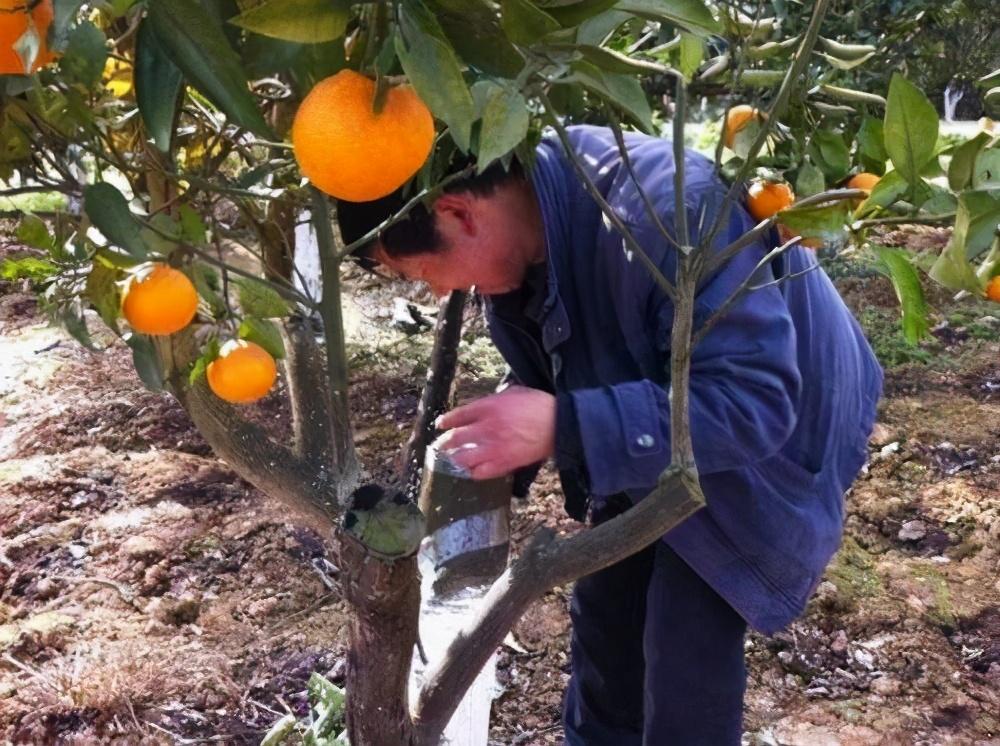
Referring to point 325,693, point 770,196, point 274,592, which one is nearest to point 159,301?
point 770,196

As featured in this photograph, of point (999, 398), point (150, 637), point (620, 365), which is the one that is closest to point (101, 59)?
point (620, 365)

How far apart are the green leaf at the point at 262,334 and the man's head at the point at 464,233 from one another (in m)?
0.15

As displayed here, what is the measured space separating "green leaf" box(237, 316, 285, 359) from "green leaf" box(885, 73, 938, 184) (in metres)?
0.79

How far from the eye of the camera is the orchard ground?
1.97 m

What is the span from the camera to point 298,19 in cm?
49

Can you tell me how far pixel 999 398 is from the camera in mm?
3545

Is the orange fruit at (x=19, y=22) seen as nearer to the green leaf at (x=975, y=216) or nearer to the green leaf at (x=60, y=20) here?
the green leaf at (x=60, y=20)

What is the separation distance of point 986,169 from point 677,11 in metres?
0.25

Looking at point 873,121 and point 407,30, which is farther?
point 873,121

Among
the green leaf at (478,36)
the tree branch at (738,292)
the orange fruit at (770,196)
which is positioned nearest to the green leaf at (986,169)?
the tree branch at (738,292)

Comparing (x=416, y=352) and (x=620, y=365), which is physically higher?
(x=416, y=352)

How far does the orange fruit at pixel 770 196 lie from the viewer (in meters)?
1.10

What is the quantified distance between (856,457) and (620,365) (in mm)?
451

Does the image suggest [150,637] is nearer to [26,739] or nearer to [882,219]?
[26,739]
